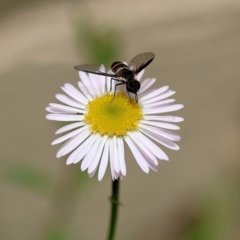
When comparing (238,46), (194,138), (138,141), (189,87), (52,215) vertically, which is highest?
(238,46)

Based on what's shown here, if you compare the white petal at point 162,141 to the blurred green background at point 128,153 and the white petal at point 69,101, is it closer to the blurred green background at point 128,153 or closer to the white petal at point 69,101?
the white petal at point 69,101

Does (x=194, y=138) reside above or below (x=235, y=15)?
below

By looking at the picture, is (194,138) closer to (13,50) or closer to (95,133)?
(13,50)

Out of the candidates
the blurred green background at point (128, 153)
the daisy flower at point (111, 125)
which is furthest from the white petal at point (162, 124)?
the blurred green background at point (128, 153)

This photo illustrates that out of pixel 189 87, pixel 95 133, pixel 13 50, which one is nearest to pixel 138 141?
pixel 95 133

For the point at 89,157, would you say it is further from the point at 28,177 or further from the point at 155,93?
the point at 28,177

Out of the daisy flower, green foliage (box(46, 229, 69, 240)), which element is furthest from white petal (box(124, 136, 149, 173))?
green foliage (box(46, 229, 69, 240))
